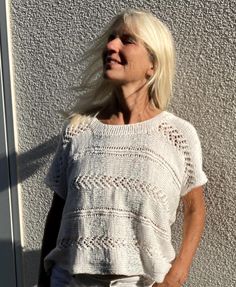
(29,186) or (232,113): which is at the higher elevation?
(232,113)

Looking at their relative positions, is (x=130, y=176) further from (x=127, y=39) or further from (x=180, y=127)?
(x=127, y=39)

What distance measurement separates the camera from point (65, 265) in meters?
1.98

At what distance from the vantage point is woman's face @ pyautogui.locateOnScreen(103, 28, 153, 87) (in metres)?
1.90

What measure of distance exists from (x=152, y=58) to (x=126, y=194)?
1.66 feet

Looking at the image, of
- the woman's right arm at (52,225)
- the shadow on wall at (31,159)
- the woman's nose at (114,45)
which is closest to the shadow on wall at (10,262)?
the shadow on wall at (31,159)

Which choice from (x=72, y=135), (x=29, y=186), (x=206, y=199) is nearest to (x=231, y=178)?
(x=206, y=199)

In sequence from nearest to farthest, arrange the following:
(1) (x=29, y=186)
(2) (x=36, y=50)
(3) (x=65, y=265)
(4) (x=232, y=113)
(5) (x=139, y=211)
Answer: (5) (x=139, y=211)
(3) (x=65, y=265)
(4) (x=232, y=113)
(2) (x=36, y=50)
(1) (x=29, y=186)

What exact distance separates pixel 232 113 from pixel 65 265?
87 cm

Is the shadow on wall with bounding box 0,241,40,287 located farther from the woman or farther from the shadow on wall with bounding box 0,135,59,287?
the woman

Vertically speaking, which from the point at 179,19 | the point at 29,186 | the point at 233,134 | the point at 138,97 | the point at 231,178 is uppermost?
the point at 179,19

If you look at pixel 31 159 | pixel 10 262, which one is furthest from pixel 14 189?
pixel 10 262

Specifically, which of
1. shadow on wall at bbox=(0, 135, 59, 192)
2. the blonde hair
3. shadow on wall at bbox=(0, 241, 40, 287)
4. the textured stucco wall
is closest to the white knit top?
the blonde hair

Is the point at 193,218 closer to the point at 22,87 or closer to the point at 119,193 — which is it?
the point at 119,193

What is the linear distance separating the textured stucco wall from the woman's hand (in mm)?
356
